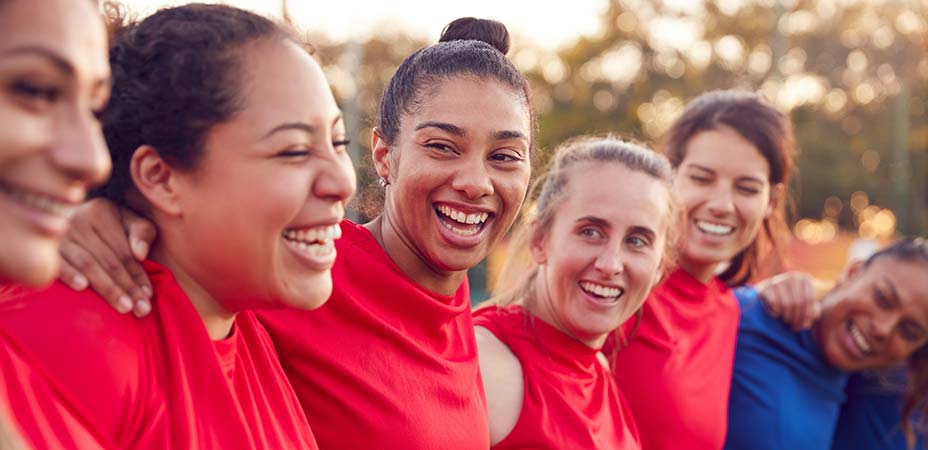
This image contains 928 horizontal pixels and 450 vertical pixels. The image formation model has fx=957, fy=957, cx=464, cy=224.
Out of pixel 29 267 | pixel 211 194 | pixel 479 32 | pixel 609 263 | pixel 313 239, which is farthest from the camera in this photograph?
pixel 609 263

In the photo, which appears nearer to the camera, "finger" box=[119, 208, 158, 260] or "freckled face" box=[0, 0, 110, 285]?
"freckled face" box=[0, 0, 110, 285]

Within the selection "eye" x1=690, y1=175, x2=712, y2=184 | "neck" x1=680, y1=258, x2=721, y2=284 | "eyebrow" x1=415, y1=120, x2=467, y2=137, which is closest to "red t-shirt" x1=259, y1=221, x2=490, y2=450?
"eyebrow" x1=415, y1=120, x2=467, y2=137

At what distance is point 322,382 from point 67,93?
49.3 inches

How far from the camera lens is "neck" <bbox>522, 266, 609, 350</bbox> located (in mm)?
3260

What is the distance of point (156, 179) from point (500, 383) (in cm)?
149

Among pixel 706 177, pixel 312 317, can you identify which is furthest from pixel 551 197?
pixel 312 317

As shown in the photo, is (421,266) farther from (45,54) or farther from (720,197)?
(720,197)

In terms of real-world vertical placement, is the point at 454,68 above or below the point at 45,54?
above

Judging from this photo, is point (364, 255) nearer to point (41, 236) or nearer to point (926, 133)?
point (41, 236)

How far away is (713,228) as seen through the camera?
13.2ft

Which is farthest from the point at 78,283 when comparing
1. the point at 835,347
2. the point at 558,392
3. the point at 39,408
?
the point at 835,347

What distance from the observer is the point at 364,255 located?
260 centimetres

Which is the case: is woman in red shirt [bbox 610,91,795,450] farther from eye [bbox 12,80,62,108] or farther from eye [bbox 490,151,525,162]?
eye [bbox 12,80,62,108]

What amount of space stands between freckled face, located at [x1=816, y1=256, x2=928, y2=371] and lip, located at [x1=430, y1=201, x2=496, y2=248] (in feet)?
7.49
